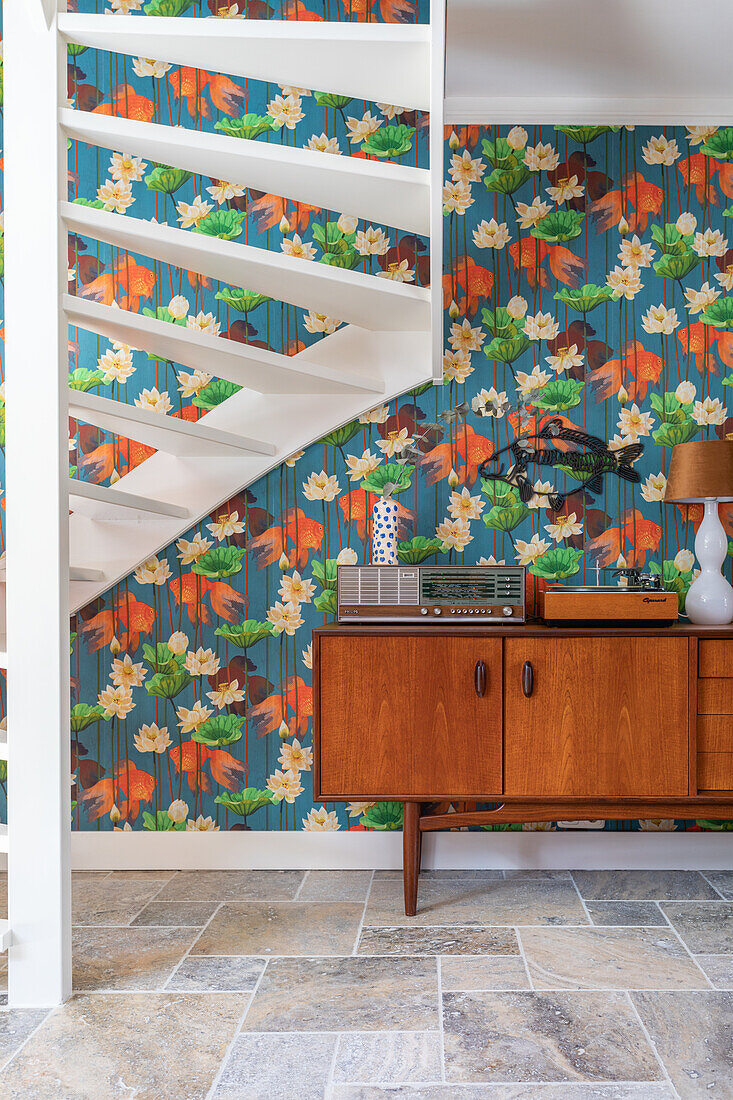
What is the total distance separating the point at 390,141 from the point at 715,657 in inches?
79.5

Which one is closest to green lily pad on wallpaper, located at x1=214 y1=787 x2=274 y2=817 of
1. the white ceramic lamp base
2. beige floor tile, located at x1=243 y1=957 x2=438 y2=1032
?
beige floor tile, located at x1=243 y1=957 x2=438 y2=1032

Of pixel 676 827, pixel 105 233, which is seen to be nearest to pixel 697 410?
pixel 676 827

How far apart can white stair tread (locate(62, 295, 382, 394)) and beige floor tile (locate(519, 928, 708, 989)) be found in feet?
5.72

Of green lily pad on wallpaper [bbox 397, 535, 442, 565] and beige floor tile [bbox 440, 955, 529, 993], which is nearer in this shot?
beige floor tile [bbox 440, 955, 529, 993]

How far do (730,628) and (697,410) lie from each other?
33.0 inches

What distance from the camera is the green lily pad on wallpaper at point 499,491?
9.08ft

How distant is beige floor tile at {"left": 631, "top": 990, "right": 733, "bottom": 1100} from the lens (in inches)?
61.5

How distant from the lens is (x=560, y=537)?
109 inches

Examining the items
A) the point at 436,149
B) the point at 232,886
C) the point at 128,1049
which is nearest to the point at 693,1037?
the point at 128,1049

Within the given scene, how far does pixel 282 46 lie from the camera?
194 cm

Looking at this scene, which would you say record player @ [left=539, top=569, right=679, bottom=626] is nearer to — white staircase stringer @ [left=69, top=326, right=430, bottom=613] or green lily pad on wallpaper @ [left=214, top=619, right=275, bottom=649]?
white staircase stringer @ [left=69, top=326, right=430, bottom=613]

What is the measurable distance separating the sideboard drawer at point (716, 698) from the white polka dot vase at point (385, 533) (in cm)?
101

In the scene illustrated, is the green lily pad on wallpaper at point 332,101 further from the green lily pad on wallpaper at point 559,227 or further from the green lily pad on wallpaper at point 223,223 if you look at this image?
the green lily pad on wallpaper at point 559,227

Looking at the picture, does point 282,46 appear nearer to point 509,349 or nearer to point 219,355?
point 219,355
